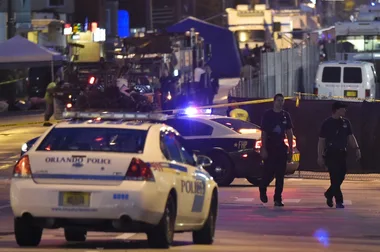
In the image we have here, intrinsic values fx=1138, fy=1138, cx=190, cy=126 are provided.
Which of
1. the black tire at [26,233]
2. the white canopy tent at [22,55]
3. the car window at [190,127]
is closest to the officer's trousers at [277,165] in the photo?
the car window at [190,127]

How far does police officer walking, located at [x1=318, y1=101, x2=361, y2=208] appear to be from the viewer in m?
17.6

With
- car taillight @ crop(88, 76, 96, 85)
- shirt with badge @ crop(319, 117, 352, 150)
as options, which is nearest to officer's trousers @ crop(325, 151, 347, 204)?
shirt with badge @ crop(319, 117, 352, 150)

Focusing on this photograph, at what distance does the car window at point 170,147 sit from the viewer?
39.3ft

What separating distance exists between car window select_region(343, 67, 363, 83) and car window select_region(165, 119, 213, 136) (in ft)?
64.7

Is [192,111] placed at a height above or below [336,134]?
below

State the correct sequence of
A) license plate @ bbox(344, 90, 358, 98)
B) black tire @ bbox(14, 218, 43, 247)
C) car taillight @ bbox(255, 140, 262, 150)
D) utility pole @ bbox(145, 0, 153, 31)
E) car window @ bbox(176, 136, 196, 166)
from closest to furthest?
1. black tire @ bbox(14, 218, 43, 247)
2. car window @ bbox(176, 136, 196, 166)
3. car taillight @ bbox(255, 140, 262, 150)
4. license plate @ bbox(344, 90, 358, 98)
5. utility pole @ bbox(145, 0, 153, 31)

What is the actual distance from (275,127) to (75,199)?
6805mm

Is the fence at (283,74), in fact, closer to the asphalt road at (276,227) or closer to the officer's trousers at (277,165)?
the asphalt road at (276,227)

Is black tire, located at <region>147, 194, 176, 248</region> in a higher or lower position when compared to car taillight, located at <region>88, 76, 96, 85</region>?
higher

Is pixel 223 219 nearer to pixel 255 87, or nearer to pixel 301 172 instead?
pixel 301 172

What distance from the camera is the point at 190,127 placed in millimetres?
22578

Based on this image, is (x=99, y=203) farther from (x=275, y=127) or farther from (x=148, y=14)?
(x=148, y=14)

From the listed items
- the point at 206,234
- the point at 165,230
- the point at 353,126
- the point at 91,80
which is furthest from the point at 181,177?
the point at 91,80

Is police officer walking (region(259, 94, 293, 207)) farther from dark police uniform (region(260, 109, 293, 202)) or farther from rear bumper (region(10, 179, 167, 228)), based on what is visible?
rear bumper (region(10, 179, 167, 228))
